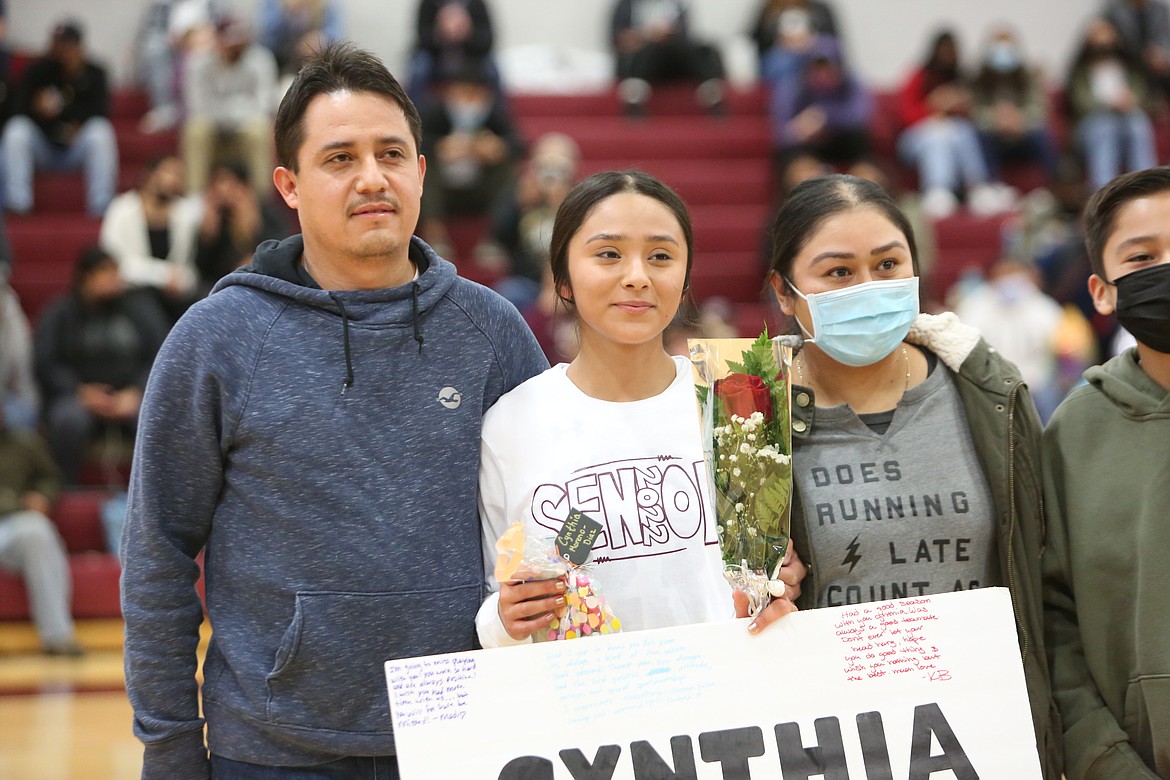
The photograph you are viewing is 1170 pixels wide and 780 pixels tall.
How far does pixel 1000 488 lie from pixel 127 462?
263 inches

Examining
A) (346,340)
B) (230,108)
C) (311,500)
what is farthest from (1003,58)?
(311,500)

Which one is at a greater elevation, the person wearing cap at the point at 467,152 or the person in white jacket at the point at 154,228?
the person wearing cap at the point at 467,152

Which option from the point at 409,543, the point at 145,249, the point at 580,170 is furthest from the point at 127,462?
the point at 409,543

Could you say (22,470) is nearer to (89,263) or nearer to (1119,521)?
(89,263)

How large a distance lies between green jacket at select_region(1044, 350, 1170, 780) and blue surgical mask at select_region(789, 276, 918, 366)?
44 cm

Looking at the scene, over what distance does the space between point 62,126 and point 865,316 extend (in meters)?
9.41

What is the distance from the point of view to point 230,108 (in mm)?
10039

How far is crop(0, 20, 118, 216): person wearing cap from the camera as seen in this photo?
9844 mm

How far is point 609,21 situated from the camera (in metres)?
12.5

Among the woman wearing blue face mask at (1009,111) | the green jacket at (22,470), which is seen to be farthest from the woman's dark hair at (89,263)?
the woman wearing blue face mask at (1009,111)

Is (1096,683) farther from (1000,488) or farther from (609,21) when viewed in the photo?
(609,21)

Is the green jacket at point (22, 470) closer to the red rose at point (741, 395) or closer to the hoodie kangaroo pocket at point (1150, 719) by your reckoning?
the red rose at point (741, 395)

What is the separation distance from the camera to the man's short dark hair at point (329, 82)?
7.79 ft

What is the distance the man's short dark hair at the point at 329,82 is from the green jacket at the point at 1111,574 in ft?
5.20
